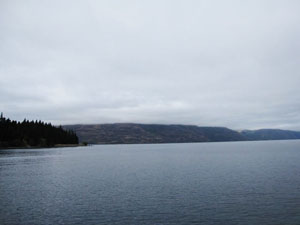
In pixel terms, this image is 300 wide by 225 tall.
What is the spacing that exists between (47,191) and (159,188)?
2338 centimetres

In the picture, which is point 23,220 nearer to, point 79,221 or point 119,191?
point 79,221

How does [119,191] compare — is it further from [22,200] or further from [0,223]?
[0,223]

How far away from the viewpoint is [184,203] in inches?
1713

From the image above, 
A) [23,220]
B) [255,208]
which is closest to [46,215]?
[23,220]

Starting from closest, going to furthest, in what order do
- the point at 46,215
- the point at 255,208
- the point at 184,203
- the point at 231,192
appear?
the point at 46,215
the point at 255,208
the point at 184,203
the point at 231,192

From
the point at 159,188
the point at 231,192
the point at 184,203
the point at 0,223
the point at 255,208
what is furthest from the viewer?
the point at 159,188

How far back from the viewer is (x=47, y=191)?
5422 centimetres

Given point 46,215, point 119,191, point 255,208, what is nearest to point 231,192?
point 255,208

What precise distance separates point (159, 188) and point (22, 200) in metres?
→ 26.6

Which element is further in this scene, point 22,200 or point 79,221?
point 22,200

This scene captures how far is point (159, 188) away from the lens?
56281 mm

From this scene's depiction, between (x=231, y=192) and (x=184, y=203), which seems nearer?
(x=184, y=203)

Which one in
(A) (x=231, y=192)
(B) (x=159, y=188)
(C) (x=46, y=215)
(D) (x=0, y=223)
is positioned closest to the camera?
(D) (x=0, y=223)

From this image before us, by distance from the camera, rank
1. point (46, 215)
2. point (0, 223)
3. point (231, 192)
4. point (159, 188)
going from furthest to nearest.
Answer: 1. point (159, 188)
2. point (231, 192)
3. point (46, 215)
4. point (0, 223)
